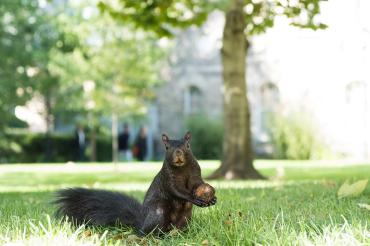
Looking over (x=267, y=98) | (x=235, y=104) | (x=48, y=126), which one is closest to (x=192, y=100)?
(x=267, y=98)

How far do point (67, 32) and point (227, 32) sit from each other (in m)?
14.5

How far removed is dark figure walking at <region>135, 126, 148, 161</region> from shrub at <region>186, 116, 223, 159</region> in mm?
2028

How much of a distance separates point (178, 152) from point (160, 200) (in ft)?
1.40

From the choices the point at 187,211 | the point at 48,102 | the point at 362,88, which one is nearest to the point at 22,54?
the point at 48,102

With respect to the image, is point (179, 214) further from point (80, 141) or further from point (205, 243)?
point (80, 141)

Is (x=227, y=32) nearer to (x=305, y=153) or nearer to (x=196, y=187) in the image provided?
(x=196, y=187)

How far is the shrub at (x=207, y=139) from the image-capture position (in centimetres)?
2761

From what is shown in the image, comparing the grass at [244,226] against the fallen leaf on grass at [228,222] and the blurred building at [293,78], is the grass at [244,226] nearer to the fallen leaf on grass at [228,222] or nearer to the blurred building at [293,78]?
the fallen leaf on grass at [228,222]

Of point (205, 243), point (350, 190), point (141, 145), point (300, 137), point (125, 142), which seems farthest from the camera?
point (141, 145)

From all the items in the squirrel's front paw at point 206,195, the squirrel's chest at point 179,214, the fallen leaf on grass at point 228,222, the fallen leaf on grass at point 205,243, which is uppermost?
the squirrel's front paw at point 206,195

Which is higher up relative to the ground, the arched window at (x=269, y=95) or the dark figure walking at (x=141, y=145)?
the arched window at (x=269, y=95)

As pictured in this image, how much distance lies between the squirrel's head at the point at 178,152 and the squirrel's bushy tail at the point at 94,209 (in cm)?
72

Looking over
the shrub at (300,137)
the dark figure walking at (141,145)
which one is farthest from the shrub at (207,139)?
the shrub at (300,137)

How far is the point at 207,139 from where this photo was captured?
27.7 metres
